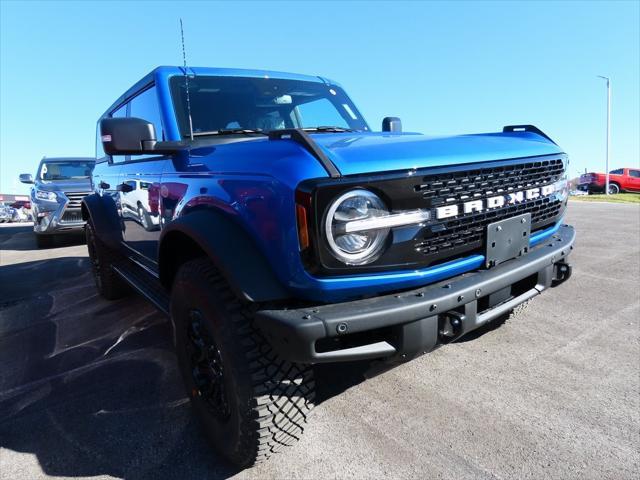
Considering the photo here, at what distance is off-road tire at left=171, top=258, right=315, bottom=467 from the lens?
5.82 feet

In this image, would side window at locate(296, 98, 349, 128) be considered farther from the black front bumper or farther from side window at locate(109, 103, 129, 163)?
the black front bumper

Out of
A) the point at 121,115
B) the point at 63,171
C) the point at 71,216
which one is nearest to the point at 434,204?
the point at 121,115

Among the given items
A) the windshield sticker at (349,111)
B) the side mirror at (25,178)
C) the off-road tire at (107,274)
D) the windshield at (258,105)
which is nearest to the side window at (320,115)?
the windshield at (258,105)

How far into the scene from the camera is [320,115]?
11.0ft

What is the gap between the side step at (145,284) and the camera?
2791mm

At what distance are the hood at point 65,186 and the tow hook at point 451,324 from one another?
8.98 m

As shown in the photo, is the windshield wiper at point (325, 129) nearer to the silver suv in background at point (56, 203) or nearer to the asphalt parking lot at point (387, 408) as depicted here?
the asphalt parking lot at point (387, 408)

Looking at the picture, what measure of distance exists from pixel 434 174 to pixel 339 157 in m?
0.41

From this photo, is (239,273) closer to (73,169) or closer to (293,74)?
(293,74)

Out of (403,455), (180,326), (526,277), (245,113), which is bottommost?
(403,455)

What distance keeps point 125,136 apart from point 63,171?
8810 mm

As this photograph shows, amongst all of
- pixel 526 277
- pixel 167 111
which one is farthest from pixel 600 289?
pixel 167 111

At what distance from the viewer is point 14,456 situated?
2193mm

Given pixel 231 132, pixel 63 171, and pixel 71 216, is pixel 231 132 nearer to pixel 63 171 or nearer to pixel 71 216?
pixel 71 216
